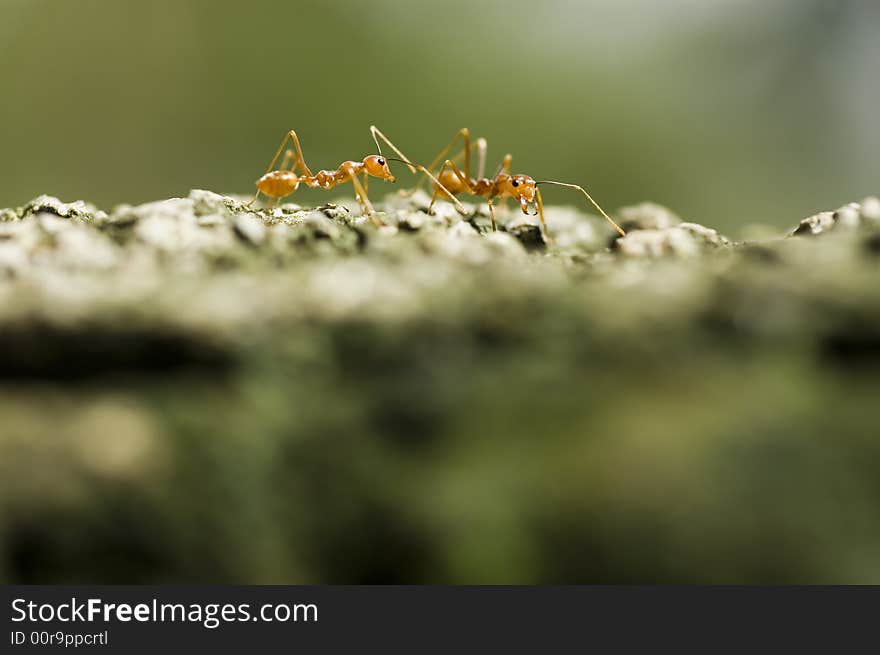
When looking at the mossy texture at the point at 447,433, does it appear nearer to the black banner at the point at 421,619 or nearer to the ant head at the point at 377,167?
the black banner at the point at 421,619

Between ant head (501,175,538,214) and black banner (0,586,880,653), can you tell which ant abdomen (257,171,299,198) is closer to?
ant head (501,175,538,214)

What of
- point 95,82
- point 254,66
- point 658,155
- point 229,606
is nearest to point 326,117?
point 254,66

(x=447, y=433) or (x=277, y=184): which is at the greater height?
(x=277, y=184)

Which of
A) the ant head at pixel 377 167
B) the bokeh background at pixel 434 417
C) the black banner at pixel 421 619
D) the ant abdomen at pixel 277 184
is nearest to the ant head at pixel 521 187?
Answer: the ant head at pixel 377 167

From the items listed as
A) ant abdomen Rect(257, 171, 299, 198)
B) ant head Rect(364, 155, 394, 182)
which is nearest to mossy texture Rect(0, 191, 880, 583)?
ant abdomen Rect(257, 171, 299, 198)

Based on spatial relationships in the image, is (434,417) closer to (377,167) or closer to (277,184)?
(277,184)

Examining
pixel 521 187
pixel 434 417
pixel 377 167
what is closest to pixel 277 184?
pixel 377 167
